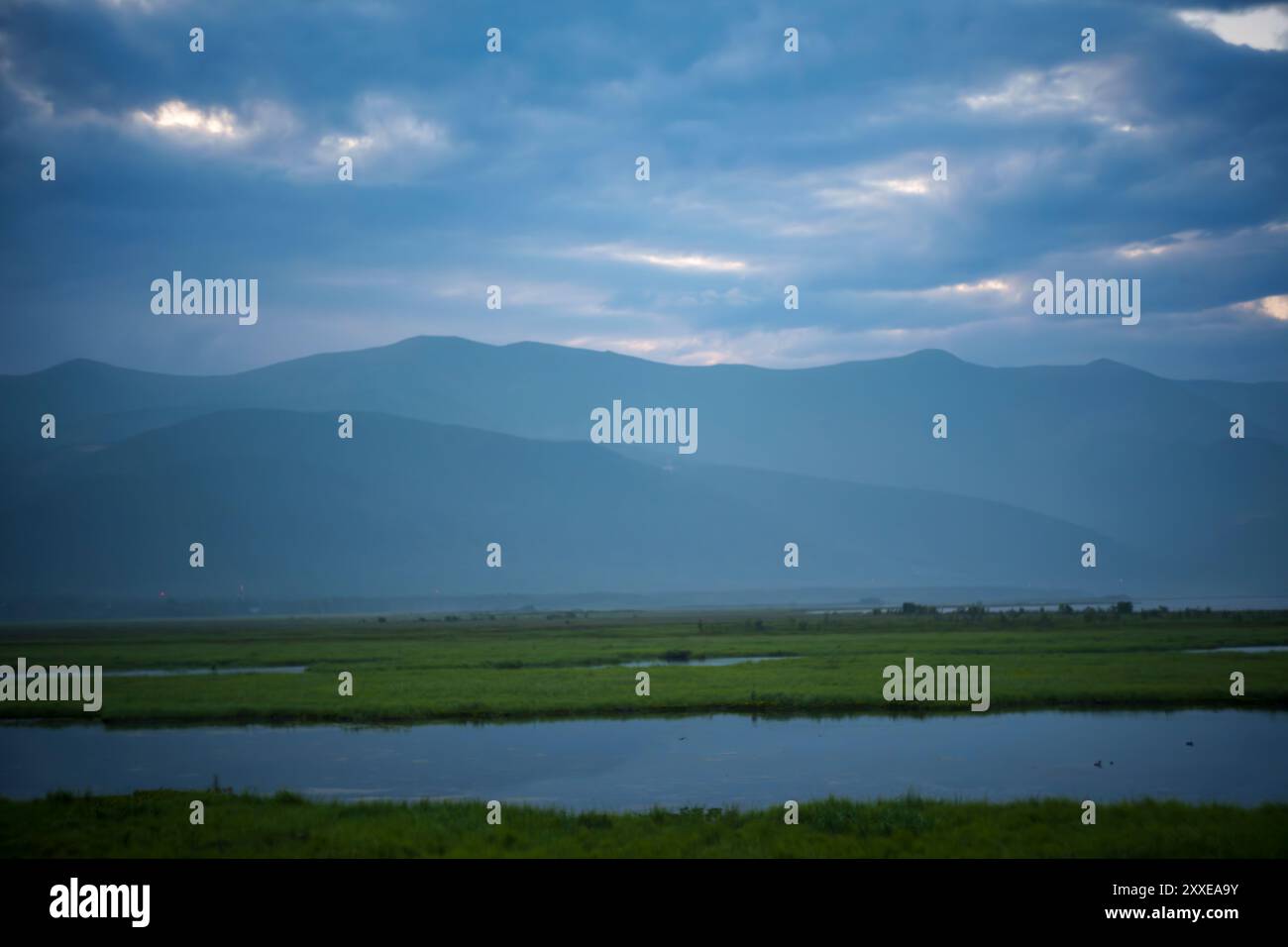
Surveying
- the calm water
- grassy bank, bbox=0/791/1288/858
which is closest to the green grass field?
grassy bank, bbox=0/791/1288/858

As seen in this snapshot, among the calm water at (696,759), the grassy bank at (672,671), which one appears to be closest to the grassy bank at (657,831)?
the calm water at (696,759)

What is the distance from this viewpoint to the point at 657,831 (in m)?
19.9

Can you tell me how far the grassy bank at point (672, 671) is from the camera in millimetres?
39750

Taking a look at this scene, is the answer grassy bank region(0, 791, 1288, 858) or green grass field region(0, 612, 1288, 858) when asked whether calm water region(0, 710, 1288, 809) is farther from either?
grassy bank region(0, 791, 1288, 858)

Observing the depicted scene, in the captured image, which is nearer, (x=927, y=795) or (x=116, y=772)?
(x=927, y=795)

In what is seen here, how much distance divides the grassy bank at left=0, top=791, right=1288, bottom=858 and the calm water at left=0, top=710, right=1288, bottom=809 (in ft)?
9.99

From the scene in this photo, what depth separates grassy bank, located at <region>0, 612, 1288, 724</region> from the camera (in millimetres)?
39750

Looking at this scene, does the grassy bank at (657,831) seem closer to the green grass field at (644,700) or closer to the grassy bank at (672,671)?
the green grass field at (644,700)

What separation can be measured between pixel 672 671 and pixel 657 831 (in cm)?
3119
